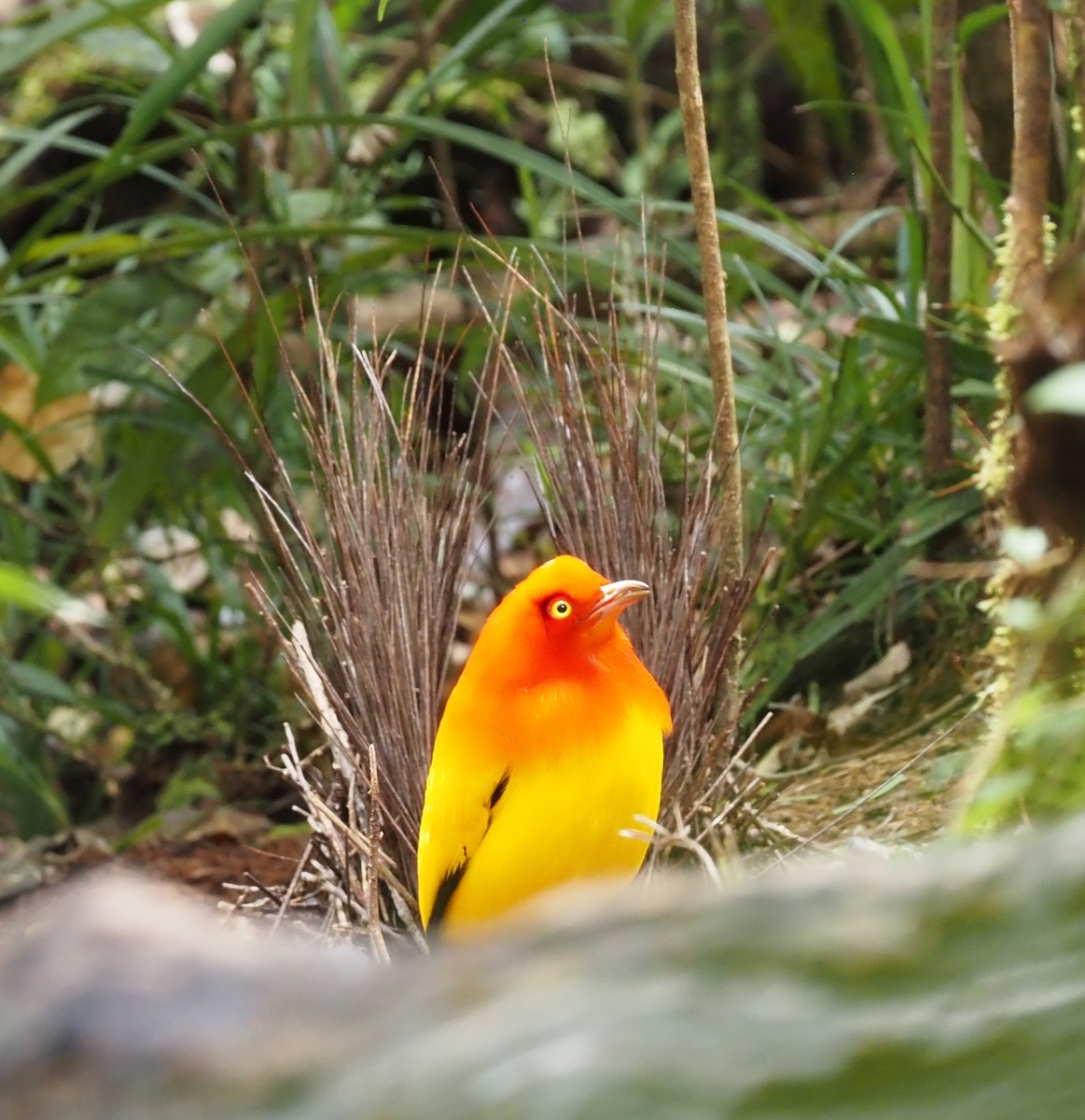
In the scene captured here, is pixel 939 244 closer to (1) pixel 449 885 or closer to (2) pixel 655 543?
(2) pixel 655 543

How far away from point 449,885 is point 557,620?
0.33 m

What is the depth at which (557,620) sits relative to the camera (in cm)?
163

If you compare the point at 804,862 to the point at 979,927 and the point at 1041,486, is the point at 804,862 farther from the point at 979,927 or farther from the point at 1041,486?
the point at 979,927

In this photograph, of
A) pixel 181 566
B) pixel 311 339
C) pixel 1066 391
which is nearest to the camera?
pixel 1066 391

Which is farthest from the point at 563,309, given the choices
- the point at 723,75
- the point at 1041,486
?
the point at 723,75

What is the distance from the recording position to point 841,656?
2.59m

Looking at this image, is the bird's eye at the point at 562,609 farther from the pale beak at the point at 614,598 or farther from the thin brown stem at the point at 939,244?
the thin brown stem at the point at 939,244

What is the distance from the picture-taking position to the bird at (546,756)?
1.60m

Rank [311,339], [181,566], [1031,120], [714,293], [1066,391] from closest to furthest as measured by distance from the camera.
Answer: [1066,391]
[1031,120]
[714,293]
[311,339]
[181,566]

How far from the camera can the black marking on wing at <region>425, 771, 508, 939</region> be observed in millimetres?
1637

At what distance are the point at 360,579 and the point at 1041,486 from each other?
1.11 metres

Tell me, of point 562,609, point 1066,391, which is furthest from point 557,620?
point 1066,391

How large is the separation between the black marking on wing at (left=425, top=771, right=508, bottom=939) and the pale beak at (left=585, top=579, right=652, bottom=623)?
210 millimetres

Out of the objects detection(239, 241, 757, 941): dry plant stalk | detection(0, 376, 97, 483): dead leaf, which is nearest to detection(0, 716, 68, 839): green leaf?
detection(0, 376, 97, 483): dead leaf
